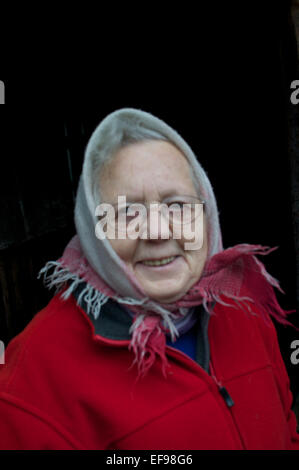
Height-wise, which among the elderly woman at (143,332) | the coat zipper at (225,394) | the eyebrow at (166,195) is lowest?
the coat zipper at (225,394)

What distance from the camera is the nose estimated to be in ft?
3.42

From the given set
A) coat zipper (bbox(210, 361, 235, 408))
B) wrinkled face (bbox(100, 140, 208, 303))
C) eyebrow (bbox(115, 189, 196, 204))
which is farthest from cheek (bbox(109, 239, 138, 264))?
coat zipper (bbox(210, 361, 235, 408))

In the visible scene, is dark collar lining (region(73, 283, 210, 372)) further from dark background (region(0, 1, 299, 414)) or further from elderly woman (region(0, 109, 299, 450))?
dark background (region(0, 1, 299, 414))

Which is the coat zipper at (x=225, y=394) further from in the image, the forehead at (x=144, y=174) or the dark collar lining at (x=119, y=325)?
the forehead at (x=144, y=174)

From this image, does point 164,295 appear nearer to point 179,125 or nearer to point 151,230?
point 151,230

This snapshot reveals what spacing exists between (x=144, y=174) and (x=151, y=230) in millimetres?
177

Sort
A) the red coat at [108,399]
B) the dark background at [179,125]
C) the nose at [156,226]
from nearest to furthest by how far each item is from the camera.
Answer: the red coat at [108,399] → the nose at [156,226] → the dark background at [179,125]

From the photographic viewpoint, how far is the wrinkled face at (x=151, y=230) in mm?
1056

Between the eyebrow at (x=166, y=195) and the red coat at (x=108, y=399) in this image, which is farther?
the eyebrow at (x=166, y=195)

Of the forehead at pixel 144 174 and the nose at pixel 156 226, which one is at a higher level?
the forehead at pixel 144 174

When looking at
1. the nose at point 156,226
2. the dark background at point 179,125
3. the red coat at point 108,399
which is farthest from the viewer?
the dark background at point 179,125

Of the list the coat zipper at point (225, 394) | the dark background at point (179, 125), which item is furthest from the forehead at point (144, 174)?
the dark background at point (179, 125)
